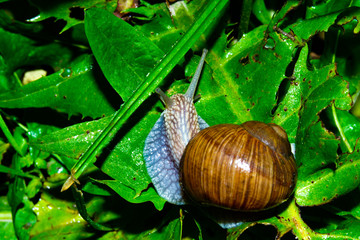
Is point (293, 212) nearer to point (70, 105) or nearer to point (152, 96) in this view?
point (152, 96)

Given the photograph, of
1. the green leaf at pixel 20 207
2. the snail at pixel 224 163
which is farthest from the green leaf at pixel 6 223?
the snail at pixel 224 163

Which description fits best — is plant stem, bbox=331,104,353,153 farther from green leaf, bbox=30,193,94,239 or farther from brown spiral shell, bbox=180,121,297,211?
green leaf, bbox=30,193,94,239

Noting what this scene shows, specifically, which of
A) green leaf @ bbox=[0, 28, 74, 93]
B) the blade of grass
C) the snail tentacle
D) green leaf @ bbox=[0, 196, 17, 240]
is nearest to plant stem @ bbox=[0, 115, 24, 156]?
green leaf @ bbox=[0, 28, 74, 93]

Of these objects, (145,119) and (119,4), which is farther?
(119,4)

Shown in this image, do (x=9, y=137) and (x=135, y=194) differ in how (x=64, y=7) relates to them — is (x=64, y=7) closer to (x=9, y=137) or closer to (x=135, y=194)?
(x=9, y=137)

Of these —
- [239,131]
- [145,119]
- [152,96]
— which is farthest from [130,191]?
[239,131]
